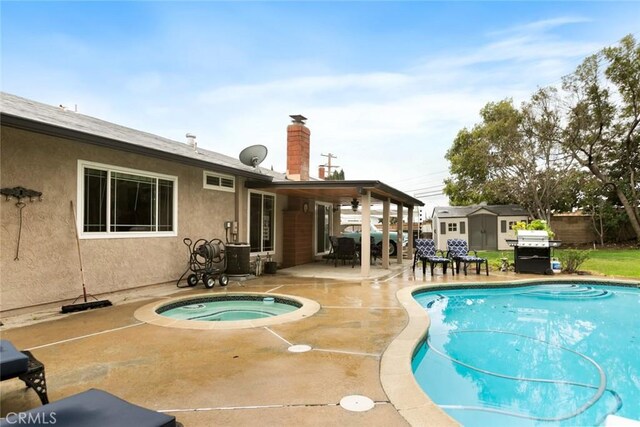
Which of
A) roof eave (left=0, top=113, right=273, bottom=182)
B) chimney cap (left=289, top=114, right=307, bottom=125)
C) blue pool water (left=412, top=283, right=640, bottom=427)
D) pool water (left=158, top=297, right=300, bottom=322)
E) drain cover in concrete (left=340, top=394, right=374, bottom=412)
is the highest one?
chimney cap (left=289, top=114, right=307, bottom=125)

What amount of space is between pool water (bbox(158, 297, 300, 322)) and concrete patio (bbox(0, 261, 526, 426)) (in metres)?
0.70

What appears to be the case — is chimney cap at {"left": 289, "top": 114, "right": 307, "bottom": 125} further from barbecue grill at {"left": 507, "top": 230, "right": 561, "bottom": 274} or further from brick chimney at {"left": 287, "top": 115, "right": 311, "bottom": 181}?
barbecue grill at {"left": 507, "top": 230, "right": 561, "bottom": 274}

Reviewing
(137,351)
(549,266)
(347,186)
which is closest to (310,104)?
(347,186)

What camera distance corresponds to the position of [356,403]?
119 inches

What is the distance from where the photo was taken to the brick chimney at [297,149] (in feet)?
42.9

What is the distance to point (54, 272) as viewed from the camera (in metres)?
6.27

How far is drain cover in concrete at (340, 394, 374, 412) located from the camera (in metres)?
2.95

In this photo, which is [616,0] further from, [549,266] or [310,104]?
[310,104]

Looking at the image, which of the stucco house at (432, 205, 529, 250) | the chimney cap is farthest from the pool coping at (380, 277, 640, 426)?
the stucco house at (432, 205, 529, 250)

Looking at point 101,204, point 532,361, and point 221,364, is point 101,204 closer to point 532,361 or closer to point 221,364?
point 221,364

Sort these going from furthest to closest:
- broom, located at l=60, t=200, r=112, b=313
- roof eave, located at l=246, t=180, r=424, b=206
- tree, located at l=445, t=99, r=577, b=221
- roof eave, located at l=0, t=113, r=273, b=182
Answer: tree, located at l=445, t=99, r=577, b=221 < roof eave, located at l=246, t=180, r=424, b=206 < broom, located at l=60, t=200, r=112, b=313 < roof eave, located at l=0, t=113, r=273, b=182

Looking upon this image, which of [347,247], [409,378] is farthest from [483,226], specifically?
[409,378]

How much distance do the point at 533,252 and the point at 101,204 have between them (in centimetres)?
1213

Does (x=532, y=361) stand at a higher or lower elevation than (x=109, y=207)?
lower
